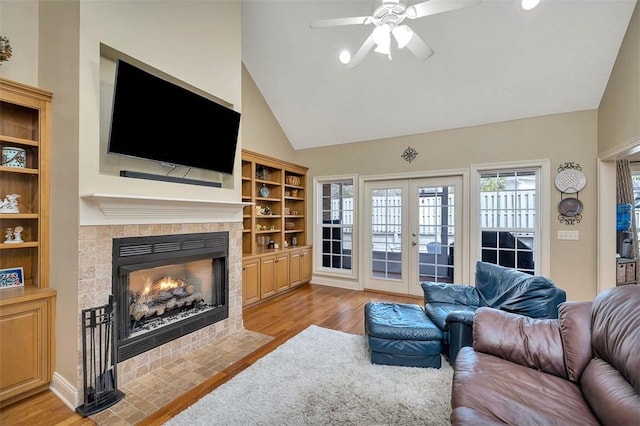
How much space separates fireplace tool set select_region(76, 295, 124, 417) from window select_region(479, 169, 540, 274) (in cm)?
456

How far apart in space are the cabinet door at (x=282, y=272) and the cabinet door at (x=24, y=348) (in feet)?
9.27

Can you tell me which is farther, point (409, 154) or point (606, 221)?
point (409, 154)

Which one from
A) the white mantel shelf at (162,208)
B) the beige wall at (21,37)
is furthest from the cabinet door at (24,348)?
the beige wall at (21,37)

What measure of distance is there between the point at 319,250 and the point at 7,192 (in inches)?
167

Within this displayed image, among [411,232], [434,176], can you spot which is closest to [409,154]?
[434,176]

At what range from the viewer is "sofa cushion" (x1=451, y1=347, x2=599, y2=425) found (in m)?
1.29

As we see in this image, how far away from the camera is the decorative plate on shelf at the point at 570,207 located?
12.1 feet

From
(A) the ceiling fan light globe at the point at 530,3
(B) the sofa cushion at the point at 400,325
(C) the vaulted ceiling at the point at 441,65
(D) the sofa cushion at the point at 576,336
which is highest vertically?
(C) the vaulted ceiling at the point at 441,65

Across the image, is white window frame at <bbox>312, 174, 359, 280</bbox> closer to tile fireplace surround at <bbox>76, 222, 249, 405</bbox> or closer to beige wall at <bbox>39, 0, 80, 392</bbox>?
tile fireplace surround at <bbox>76, 222, 249, 405</bbox>

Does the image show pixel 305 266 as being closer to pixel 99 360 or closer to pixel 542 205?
pixel 99 360

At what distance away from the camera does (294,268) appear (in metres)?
5.11

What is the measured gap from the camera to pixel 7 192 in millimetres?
2283

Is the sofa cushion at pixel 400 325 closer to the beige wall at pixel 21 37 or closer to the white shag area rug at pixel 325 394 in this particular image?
the white shag area rug at pixel 325 394

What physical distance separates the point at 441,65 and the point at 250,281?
3.89 meters
